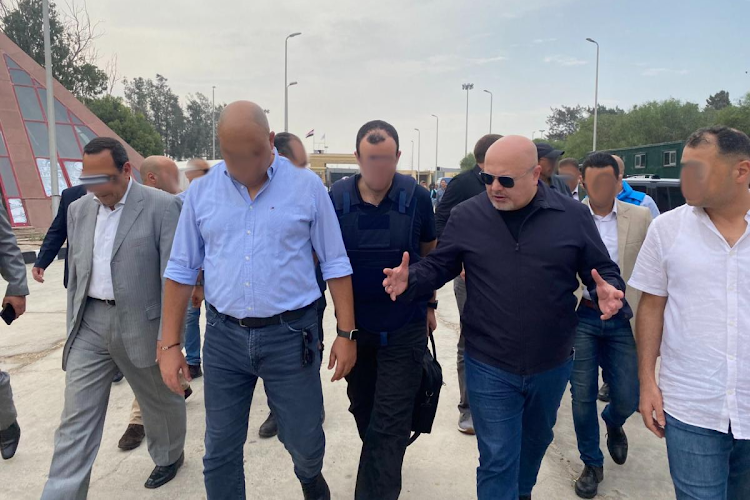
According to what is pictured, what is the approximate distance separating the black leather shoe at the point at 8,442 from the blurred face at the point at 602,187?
4.29 meters

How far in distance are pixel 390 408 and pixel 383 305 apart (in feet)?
1.85

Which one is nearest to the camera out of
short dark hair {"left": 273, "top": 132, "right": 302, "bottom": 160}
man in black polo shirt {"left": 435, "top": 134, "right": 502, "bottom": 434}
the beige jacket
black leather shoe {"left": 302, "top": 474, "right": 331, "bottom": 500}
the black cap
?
black leather shoe {"left": 302, "top": 474, "right": 331, "bottom": 500}

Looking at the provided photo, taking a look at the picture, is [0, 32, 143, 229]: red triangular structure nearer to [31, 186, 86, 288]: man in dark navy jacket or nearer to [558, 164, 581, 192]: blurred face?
[31, 186, 86, 288]: man in dark navy jacket

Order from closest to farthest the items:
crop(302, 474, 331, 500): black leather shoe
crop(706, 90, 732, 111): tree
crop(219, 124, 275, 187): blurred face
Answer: crop(219, 124, 275, 187): blurred face
crop(302, 474, 331, 500): black leather shoe
crop(706, 90, 732, 111): tree

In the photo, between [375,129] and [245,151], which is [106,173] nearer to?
[245,151]

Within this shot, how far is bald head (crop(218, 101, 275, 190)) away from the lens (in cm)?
240

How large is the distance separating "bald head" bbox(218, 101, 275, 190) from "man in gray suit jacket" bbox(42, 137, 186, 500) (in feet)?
3.21

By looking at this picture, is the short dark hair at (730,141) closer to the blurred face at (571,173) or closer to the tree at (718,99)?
the blurred face at (571,173)

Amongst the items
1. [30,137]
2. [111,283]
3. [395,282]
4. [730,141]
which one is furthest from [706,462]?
[30,137]

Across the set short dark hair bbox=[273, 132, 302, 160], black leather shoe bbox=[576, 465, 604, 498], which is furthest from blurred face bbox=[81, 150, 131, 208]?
black leather shoe bbox=[576, 465, 604, 498]

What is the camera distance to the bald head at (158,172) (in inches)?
199

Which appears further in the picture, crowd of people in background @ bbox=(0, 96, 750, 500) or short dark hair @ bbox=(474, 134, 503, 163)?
short dark hair @ bbox=(474, 134, 503, 163)

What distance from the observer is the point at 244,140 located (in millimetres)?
2414

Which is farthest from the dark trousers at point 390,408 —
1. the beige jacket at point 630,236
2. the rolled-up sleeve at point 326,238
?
the beige jacket at point 630,236
